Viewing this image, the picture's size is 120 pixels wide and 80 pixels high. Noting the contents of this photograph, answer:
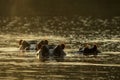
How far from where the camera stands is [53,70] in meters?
40.2

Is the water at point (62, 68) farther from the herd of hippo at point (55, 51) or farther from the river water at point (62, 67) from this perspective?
the herd of hippo at point (55, 51)

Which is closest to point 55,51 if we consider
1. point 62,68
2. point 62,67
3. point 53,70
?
point 62,67

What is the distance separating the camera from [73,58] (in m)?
46.7

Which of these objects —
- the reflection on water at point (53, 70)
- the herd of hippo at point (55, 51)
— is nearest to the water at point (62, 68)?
the reflection on water at point (53, 70)

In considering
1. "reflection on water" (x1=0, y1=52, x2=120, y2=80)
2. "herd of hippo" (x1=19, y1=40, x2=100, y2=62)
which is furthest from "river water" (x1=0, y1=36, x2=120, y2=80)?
"herd of hippo" (x1=19, y1=40, x2=100, y2=62)

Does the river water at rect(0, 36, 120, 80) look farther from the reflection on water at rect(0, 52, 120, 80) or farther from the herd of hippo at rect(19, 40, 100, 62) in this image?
the herd of hippo at rect(19, 40, 100, 62)

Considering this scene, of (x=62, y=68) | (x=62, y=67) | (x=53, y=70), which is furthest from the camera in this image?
(x=62, y=67)

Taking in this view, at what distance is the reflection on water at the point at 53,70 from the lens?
122ft

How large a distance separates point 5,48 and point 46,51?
6.75 meters

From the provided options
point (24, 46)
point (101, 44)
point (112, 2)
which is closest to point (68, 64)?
point (24, 46)

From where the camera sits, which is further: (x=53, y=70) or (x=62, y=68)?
(x=62, y=68)

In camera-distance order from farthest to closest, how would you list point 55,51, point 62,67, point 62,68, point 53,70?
point 55,51 < point 62,67 < point 62,68 < point 53,70

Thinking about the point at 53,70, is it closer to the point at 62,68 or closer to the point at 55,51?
the point at 62,68

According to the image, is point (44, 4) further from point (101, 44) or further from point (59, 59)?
point (59, 59)
